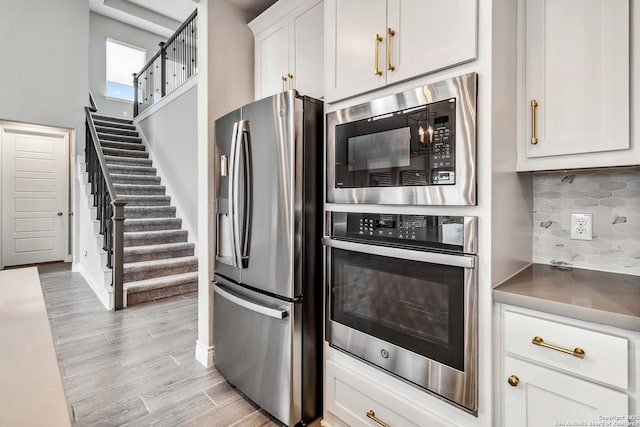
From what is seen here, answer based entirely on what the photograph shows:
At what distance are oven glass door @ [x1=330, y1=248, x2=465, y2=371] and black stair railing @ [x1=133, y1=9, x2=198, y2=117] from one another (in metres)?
4.70

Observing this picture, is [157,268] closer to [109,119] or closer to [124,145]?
[124,145]

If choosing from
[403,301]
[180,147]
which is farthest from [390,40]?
[180,147]

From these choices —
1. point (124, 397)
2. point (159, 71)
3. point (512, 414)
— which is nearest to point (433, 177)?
point (512, 414)

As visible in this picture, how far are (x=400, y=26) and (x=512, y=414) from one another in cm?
159

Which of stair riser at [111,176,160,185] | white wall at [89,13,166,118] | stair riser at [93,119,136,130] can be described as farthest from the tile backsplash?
white wall at [89,13,166,118]

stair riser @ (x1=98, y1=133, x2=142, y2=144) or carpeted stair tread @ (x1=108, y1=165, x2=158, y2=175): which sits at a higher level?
stair riser @ (x1=98, y1=133, x2=142, y2=144)

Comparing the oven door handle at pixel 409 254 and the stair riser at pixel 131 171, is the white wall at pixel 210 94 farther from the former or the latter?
the stair riser at pixel 131 171

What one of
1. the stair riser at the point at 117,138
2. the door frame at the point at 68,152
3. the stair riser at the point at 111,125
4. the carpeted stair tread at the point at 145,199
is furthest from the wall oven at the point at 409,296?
the stair riser at the point at 111,125

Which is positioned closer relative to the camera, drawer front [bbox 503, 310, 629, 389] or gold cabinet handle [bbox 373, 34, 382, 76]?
drawer front [bbox 503, 310, 629, 389]

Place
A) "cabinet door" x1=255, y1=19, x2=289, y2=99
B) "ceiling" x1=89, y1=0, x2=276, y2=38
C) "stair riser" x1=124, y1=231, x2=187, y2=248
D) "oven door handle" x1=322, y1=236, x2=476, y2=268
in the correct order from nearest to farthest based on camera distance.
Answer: "oven door handle" x1=322, y1=236, x2=476, y2=268 → "cabinet door" x1=255, y1=19, x2=289, y2=99 → "stair riser" x1=124, y1=231, x2=187, y2=248 → "ceiling" x1=89, y1=0, x2=276, y2=38


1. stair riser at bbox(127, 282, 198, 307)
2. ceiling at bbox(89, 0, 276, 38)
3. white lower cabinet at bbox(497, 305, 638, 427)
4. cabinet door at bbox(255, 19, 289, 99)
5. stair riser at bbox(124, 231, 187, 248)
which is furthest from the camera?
ceiling at bbox(89, 0, 276, 38)

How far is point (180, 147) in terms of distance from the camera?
5262mm

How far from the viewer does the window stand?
761 centimetres

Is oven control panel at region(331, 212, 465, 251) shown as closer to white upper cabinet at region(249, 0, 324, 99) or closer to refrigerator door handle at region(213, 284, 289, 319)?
refrigerator door handle at region(213, 284, 289, 319)
